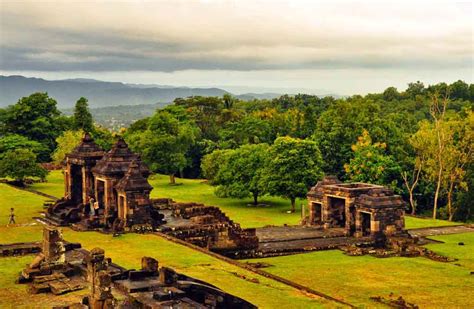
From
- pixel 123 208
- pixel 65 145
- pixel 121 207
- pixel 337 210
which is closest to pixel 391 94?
pixel 65 145

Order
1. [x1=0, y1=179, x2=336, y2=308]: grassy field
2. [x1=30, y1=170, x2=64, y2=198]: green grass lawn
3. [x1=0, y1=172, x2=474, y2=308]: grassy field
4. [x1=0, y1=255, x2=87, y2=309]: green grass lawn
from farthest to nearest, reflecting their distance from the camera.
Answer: [x1=30, y1=170, x2=64, y2=198]: green grass lawn, [x1=0, y1=172, x2=474, y2=308]: grassy field, [x1=0, y1=179, x2=336, y2=308]: grassy field, [x1=0, y1=255, x2=87, y2=309]: green grass lawn

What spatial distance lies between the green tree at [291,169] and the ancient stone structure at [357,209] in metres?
7.22

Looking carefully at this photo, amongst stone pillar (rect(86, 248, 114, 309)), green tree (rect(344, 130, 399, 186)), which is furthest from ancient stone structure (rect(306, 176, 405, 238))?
stone pillar (rect(86, 248, 114, 309))

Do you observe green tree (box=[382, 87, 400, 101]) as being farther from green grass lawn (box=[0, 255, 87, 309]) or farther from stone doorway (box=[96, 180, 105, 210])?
green grass lawn (box=[0, 255, 87, 309])

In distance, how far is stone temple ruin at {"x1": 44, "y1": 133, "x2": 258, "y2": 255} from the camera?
3853cm

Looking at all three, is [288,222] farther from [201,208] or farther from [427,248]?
[427,248]

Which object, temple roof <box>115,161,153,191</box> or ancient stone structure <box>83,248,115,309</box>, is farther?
temple roof <box>115,161,153,191</box>

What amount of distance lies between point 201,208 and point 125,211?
7213 mm

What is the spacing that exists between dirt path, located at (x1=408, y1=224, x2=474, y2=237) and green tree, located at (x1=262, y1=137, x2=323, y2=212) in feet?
36.1

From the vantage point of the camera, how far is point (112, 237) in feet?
128

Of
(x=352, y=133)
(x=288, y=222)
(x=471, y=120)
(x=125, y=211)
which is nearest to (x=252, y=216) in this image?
(x=288, y=222)

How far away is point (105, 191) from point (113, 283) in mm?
19181

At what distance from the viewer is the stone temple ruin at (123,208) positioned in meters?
38.5

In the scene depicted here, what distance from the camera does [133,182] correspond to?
41188mm
